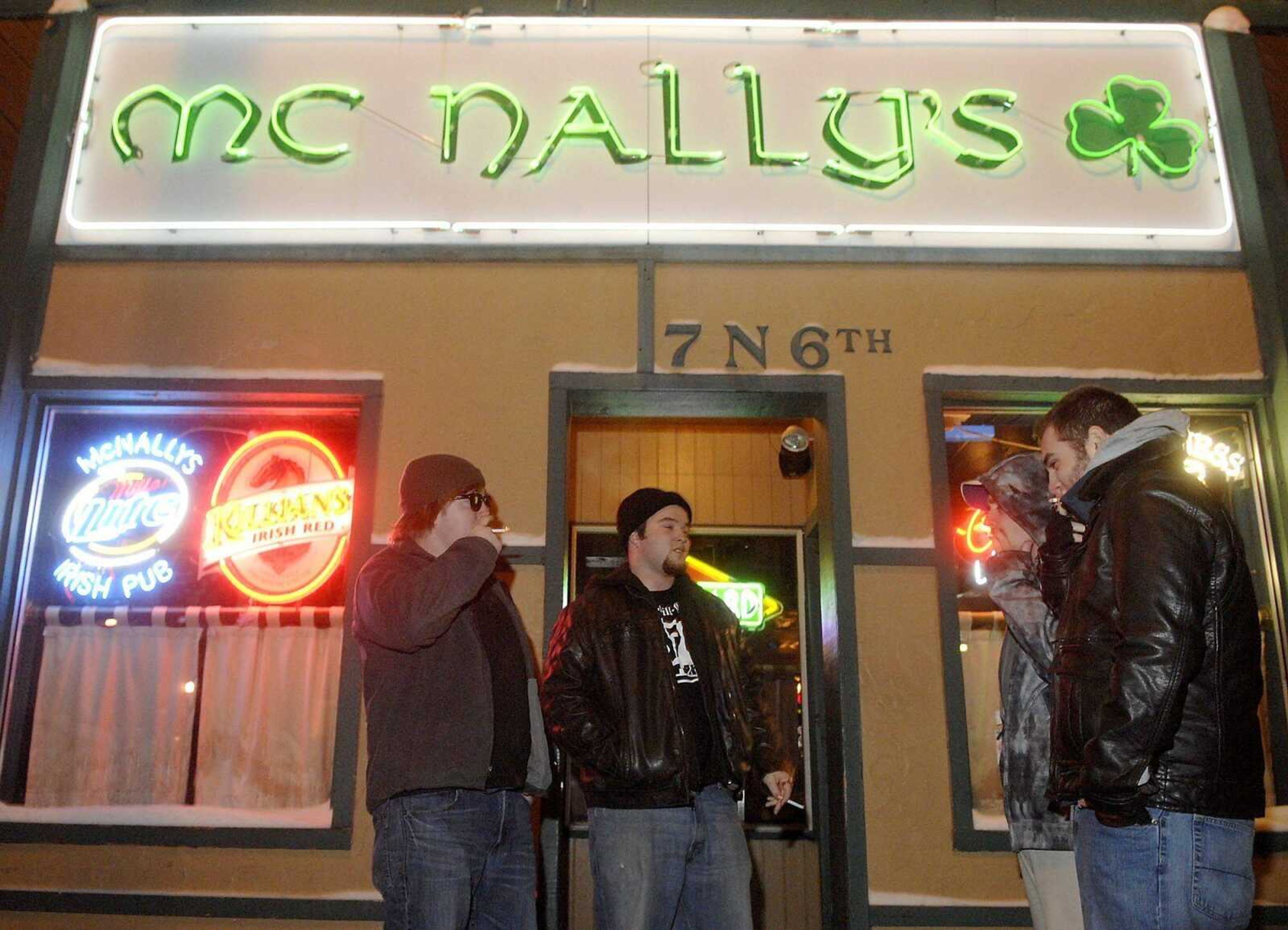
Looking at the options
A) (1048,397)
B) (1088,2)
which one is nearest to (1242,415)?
(1048,397)

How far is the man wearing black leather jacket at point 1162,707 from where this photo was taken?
8.30 ft

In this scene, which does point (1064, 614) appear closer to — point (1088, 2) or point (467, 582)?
point (467, 582)

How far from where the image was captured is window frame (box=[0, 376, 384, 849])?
4.49 meters

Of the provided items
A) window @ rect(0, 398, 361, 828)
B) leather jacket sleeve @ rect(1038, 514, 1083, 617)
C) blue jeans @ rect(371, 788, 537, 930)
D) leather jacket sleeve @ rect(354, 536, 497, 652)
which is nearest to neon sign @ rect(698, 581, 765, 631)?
window @ rect(0, 398, 361, 828)

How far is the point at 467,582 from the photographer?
348 centimetres

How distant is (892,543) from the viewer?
486 centimetres

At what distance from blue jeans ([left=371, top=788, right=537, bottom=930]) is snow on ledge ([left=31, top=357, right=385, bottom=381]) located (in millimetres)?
2297

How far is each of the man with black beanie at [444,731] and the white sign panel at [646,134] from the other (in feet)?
7.19

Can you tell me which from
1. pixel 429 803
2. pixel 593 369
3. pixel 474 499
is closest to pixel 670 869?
pixel 429 803

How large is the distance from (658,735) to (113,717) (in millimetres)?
2579

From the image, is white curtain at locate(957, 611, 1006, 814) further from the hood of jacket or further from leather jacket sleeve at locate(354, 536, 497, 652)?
leather jacket sleeve at locate(354, 536, 497, 652)

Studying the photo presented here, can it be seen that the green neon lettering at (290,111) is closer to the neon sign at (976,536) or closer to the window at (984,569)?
the window at (984,569)

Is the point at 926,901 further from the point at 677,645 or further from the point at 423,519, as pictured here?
the point at 423,519

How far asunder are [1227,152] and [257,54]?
17.0 feet
